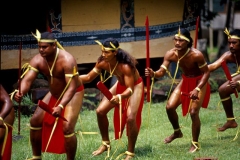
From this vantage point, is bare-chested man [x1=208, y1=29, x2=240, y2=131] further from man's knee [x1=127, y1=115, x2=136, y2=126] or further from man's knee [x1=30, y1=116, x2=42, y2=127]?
man's knee [x1=30, y1=116, x2=42, y2=127]

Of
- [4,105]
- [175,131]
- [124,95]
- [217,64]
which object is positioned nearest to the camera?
[4,105]

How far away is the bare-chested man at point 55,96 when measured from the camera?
8352 mm

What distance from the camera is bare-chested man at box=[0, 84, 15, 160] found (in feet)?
24.9

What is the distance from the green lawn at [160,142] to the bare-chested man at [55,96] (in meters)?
0.68

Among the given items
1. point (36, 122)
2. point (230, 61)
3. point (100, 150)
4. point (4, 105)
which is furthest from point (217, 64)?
point (4, 105)

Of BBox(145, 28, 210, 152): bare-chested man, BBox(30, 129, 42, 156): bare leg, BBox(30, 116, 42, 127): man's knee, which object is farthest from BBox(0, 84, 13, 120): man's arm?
BBox(145, 28, 210, 152): bare-chested man

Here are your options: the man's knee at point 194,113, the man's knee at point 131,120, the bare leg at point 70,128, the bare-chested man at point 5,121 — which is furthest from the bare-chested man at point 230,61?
the bare-chested man at point 5,121

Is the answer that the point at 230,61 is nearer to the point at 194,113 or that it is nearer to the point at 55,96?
the point at 194,113

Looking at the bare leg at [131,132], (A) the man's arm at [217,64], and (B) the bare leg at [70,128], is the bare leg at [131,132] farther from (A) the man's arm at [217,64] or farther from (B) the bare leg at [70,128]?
(A) the man's arm at [217,64]

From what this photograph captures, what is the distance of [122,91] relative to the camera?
9.51 metres

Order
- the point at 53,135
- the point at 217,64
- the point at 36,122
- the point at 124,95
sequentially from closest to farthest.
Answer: the point at 36,122 < the point at 53,135 < the point at 124,95 < the point at 217,64

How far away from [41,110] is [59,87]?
1.32 ft

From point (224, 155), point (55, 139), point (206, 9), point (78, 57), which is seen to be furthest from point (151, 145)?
point (206, 9)

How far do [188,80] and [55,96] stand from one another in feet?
7.81
